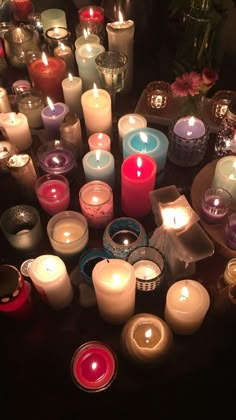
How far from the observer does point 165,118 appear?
3.76 feet

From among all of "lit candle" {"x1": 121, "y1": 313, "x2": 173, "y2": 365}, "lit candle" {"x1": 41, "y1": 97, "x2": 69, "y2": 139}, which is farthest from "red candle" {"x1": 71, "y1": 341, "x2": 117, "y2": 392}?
"lit candle" {"x1": 41, "y1": 97, "x2": 69, "y2": 139}

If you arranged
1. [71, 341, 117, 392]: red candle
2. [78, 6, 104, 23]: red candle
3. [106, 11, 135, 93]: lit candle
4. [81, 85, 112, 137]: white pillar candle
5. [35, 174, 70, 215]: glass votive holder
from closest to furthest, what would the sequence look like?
[71, 341, 117, 392]: red candle, [35, 174, 70, 215]: glass votive holder, [81, 85, 112, 137]: white pillar candle, [106, 11, 135, 93]: lit candle, [78, 6, 104, 23]: red candle

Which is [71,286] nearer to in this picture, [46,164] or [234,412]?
[46,164]

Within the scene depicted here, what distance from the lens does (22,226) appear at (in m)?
0.91

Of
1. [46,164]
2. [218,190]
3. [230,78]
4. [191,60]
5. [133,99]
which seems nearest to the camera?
[218,190]

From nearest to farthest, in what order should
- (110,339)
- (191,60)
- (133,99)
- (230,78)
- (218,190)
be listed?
(110,339), (218,190), (191,60), (133,99), (230,78)

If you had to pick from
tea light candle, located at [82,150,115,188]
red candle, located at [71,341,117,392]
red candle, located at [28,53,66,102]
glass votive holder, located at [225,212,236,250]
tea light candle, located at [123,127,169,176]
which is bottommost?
red candle, located at [71,341,117,392]

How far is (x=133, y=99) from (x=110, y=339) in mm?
779

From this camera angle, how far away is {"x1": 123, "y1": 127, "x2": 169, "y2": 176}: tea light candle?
Result: 0.96 m

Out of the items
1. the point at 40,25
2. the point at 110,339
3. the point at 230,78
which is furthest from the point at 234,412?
the point at 40,25

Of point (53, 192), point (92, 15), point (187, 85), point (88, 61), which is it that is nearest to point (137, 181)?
point (53, 192)

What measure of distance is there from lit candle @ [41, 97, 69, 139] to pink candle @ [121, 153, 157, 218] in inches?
10.6

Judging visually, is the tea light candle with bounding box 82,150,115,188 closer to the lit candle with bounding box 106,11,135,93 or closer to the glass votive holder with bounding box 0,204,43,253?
the glass votive holder with bounding box 0,204,43,253

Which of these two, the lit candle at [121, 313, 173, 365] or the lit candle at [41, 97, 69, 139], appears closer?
the lit candle at [121, 313, 173, 365]
